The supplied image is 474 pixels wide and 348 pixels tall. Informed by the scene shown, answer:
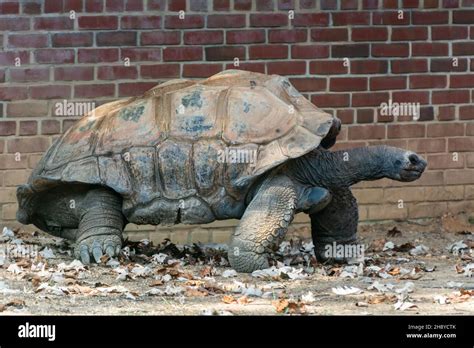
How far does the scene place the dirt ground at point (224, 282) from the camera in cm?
A: 747

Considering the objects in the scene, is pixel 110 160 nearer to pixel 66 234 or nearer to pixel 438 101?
pixel 66 234

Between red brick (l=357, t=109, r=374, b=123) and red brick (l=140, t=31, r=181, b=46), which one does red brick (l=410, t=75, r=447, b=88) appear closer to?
red brick (l=357, t=109, r=374, b=123)

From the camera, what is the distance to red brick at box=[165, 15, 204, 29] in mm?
11234

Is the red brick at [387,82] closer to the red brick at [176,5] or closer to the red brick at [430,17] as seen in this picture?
the red brick at [430,17]

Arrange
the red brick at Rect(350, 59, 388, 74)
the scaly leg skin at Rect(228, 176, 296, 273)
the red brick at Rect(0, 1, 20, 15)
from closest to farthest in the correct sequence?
the scaly leg skin at Rect(228, 176, 296, 273)
the red brick at Rect(0, 1, 20, 15)
the red brick at Rect(350, 59, 388, 74)

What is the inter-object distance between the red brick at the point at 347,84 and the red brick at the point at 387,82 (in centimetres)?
9

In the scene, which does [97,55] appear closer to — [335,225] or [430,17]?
[335,225]

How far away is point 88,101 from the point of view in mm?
11219

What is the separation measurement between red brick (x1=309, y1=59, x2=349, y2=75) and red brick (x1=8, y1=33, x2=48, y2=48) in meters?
2.52

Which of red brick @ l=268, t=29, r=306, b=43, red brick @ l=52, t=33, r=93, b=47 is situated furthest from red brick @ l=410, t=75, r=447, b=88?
red brick @ l=52, t=33, r=93, b=47

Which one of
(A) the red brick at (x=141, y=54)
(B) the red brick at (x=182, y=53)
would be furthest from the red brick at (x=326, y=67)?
(A) the red brick at (x=141, y=54)

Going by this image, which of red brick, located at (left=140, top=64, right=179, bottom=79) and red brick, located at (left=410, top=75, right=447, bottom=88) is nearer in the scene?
red brick, located at (left=140, top=64, right=179, bottom=79)
